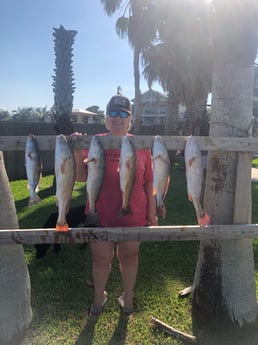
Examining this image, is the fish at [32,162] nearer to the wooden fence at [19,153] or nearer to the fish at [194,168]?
the fish at [194,168]

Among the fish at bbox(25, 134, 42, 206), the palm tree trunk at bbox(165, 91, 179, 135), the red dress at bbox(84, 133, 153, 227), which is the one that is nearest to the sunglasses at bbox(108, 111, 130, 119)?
the red dress at bbox(84, 133, 153, 227)

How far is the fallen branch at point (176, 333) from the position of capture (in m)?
2.97

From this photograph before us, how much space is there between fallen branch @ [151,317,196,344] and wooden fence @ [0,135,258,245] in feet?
3.34

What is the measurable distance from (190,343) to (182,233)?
109 cm

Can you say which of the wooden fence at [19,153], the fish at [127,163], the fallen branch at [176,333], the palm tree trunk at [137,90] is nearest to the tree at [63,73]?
the wooden fence at [19,153]

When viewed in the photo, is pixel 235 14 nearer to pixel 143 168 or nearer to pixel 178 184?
pixel 143 168

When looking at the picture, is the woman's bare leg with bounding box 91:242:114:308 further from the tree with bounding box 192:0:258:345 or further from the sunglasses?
the sunglasses

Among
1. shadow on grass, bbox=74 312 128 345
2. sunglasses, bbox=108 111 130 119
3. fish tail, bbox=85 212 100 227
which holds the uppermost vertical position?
sunglasses, bbox=108 111 130 119

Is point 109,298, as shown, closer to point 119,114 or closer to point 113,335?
point 113,335

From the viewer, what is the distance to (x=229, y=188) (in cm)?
299

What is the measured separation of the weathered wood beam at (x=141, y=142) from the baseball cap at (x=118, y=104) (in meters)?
0.45

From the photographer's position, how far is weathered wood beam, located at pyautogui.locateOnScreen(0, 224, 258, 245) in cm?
254

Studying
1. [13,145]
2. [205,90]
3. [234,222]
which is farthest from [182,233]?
[205,90]

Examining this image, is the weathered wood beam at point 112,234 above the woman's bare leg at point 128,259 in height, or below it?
above
